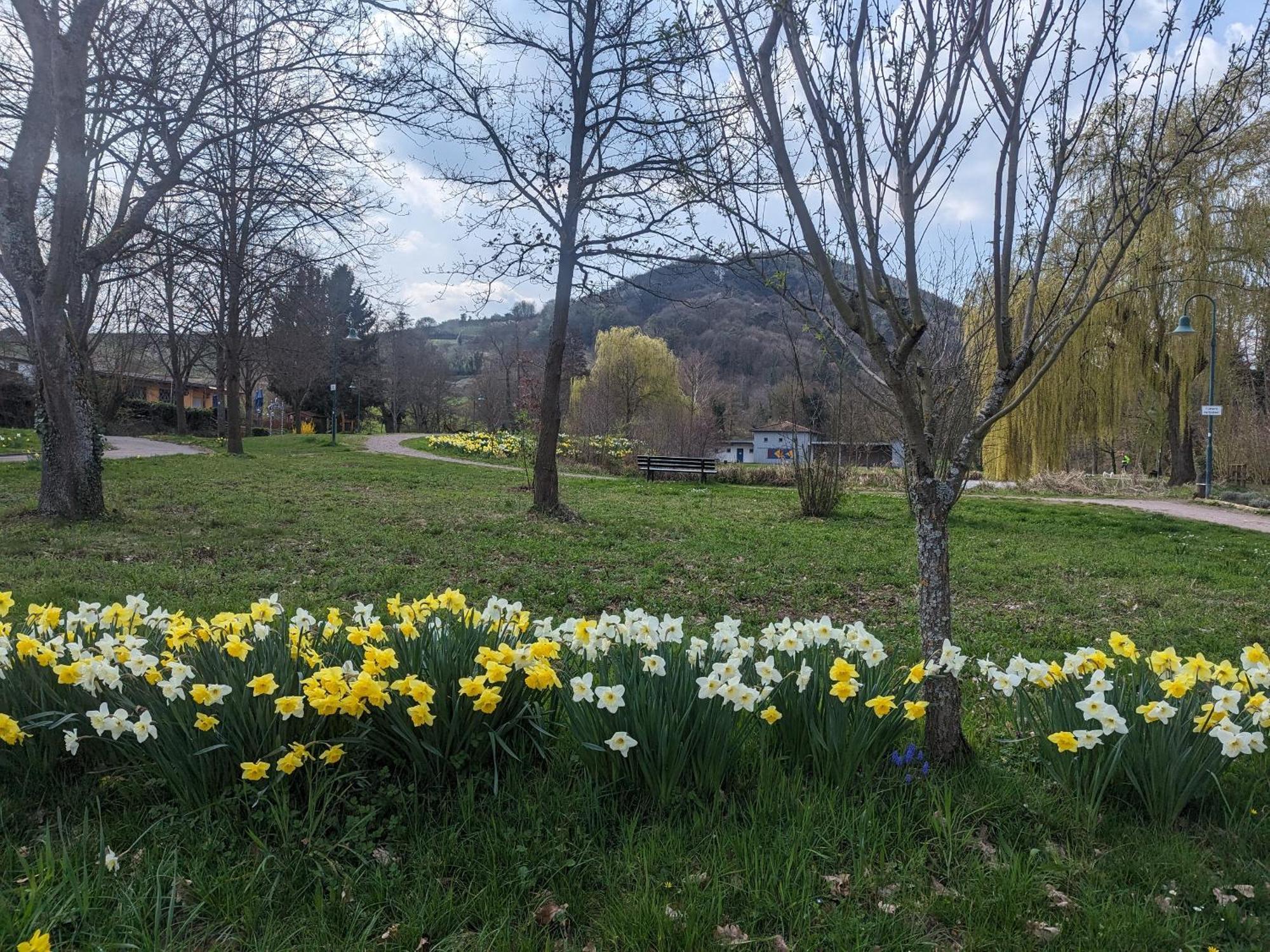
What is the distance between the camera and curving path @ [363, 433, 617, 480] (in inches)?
853

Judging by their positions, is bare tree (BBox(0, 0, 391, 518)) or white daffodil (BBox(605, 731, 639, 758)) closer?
white daffodil (BBox(605, 731, 639, 758))

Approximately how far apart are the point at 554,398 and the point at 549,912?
9.56 m

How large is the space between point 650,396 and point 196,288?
28.2 meters

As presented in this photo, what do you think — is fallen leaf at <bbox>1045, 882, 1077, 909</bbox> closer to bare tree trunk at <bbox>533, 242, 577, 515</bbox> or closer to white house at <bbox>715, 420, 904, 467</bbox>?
bare tree trunk at <bbox>533, 242, 577, 515</bbox>

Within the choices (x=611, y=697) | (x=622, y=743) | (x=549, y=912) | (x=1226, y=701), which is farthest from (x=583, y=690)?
(x=1226, y=701)

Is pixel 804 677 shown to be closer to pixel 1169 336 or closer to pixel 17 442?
pixel 1169 336

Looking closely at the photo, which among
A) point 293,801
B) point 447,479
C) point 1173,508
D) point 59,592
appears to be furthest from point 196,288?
point 1173,508

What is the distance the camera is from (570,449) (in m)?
25.3

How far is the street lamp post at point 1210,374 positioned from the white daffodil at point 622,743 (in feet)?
58.8

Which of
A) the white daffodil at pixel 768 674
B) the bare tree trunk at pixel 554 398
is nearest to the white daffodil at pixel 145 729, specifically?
the white daffodil at pixel 768 674

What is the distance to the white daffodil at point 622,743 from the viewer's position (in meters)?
2.35

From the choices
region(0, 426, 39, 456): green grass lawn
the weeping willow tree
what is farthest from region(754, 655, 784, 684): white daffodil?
region(0, 426, 39, 456): green grass lawn

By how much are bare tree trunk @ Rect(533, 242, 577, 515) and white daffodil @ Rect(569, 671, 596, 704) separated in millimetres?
8278

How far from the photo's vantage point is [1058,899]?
6.79 ft
